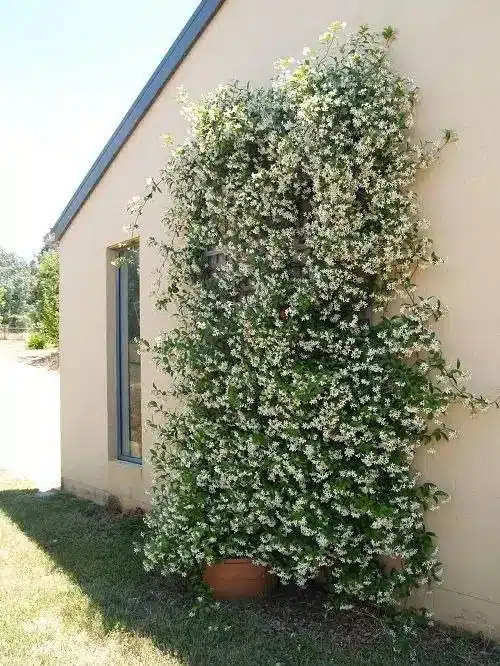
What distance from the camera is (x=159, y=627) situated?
11.6 ft

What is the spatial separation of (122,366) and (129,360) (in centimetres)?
14

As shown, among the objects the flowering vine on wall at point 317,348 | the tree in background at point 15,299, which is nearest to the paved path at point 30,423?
the flowering vine on wall at point 317,348

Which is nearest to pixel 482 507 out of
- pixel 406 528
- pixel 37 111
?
pixel 406 528

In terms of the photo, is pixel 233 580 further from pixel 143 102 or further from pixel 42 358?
pixel 42 358

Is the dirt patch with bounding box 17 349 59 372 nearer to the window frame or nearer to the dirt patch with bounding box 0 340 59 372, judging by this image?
the dirt patch with bounding box 0 340 59 372

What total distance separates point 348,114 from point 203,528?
2613 millimetres

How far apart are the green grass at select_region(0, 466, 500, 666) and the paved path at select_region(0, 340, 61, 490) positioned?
136 inches

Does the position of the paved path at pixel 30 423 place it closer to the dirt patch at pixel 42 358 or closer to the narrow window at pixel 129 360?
the dirt patch at pixel 42 358

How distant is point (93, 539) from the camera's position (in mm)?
5234

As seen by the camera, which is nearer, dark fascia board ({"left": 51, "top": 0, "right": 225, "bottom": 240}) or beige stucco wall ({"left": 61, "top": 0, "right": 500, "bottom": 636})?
beige stucco wall ({"left": 61, "top": 0, "right": 500, "bottom": 636})

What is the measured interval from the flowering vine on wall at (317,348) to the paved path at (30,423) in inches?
178

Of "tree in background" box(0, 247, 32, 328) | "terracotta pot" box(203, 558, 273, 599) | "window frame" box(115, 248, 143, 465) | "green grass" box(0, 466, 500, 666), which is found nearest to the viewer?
"green grass" box(0, 466, 500, 666)

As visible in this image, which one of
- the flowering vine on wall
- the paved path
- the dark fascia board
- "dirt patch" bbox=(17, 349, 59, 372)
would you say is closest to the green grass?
the flowering vine on wall

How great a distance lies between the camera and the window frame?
643cm
